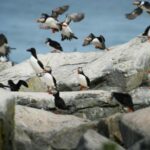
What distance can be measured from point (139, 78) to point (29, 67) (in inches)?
225

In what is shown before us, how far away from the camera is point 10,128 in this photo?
43.8 ft

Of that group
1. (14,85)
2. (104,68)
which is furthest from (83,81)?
(14,85)

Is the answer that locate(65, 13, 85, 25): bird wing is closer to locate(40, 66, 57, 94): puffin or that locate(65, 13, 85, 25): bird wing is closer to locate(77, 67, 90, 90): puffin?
locate(40, 66, 57, 94): puffin

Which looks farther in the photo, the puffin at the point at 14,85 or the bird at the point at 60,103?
the puffin at the point at 14,85

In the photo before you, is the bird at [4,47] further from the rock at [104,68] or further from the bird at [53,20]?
the rock at [104,68]

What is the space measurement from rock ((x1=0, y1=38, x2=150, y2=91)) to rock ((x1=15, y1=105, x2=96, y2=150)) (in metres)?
7.34

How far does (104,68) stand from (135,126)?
43.9 ft

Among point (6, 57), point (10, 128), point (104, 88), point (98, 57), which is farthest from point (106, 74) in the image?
point (6, 57)

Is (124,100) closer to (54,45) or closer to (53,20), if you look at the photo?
(54,45)

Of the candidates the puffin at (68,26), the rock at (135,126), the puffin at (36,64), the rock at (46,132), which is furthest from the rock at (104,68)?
the rock at (135,126)

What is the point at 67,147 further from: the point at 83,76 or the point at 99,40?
the point at 99,40

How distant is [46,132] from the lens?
1507 cm

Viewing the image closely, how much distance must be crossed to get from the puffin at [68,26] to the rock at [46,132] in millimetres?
16911

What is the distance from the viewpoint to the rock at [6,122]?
1304 centimetres
